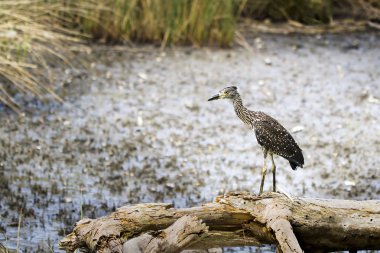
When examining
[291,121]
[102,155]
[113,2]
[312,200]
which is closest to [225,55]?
[113,2]

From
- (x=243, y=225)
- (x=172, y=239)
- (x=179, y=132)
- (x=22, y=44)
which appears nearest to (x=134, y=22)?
(x=22, y=44)

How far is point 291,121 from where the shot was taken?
30.3ft

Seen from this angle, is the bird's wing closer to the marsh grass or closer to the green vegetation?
the green vegetation

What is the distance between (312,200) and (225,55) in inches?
252

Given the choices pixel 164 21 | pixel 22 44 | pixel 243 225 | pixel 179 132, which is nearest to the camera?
pixel 243 225

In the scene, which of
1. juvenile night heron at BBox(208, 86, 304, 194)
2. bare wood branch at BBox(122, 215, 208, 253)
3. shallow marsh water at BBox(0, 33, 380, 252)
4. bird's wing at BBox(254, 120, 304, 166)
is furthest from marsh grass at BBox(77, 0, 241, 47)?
bare wood branch at BBox(122, 215, 208, 253)

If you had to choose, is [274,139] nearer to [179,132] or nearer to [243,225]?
[243,225]

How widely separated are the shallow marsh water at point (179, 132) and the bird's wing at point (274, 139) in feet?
3.41

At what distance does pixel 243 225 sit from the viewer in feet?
16.0

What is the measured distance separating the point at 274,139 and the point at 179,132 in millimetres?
3028

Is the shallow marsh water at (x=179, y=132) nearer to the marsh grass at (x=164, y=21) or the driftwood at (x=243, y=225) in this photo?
the marsh grass at (x=164, y=21)

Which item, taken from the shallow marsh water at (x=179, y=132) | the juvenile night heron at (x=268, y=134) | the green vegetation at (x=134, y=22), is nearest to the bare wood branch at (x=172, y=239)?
the juvenile night heron at (x=268, y=134)

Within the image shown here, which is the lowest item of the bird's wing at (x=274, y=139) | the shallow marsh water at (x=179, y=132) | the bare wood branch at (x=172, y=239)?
the shallow marsh water at (x=179, y=132)

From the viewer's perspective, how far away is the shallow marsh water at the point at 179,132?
7477mm
